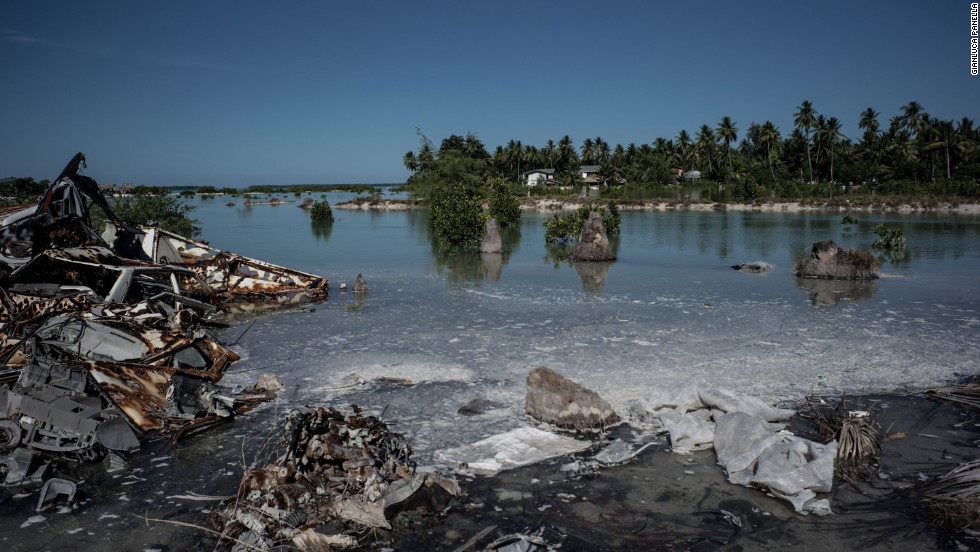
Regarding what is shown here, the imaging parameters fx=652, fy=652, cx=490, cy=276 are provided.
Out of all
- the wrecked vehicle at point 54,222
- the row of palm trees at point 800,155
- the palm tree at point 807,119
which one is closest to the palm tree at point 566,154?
the row of palm trees at point 800,155

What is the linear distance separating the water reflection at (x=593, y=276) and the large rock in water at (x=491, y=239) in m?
4.62

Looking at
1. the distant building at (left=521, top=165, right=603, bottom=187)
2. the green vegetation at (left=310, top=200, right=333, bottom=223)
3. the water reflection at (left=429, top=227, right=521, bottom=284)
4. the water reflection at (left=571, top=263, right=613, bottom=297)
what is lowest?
the water reflection at (left=571, top=263, right=613, bottom=297)

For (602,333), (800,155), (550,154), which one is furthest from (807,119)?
(602,333)

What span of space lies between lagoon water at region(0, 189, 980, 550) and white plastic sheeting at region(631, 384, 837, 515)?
91 centimetres

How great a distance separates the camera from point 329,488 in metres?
5.68

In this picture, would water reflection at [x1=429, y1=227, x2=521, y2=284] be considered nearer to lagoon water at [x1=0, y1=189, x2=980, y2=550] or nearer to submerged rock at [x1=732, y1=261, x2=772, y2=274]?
lagoon water at [x1=0, y1=189, x2=980, y2=550]

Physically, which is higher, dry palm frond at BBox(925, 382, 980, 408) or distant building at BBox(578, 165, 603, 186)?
distant building at BBox(578, 165, 603, 186)

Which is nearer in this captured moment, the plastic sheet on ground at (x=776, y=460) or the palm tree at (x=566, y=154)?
the plastic sheet on ground at (x=776, y=460)

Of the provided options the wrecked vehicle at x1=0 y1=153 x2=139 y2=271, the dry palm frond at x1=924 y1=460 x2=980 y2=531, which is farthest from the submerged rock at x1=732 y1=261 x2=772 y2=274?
the wrecked vehicle at x1=0 y1=153 x2=139 y2=271

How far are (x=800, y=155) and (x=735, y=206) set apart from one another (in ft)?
94.3

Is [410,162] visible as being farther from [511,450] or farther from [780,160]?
[511,450]

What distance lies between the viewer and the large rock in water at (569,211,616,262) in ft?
76.8

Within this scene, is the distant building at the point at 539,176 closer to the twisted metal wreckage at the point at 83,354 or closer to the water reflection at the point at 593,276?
the water reflection at the point at 593,276

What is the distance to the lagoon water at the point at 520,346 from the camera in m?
6.29
